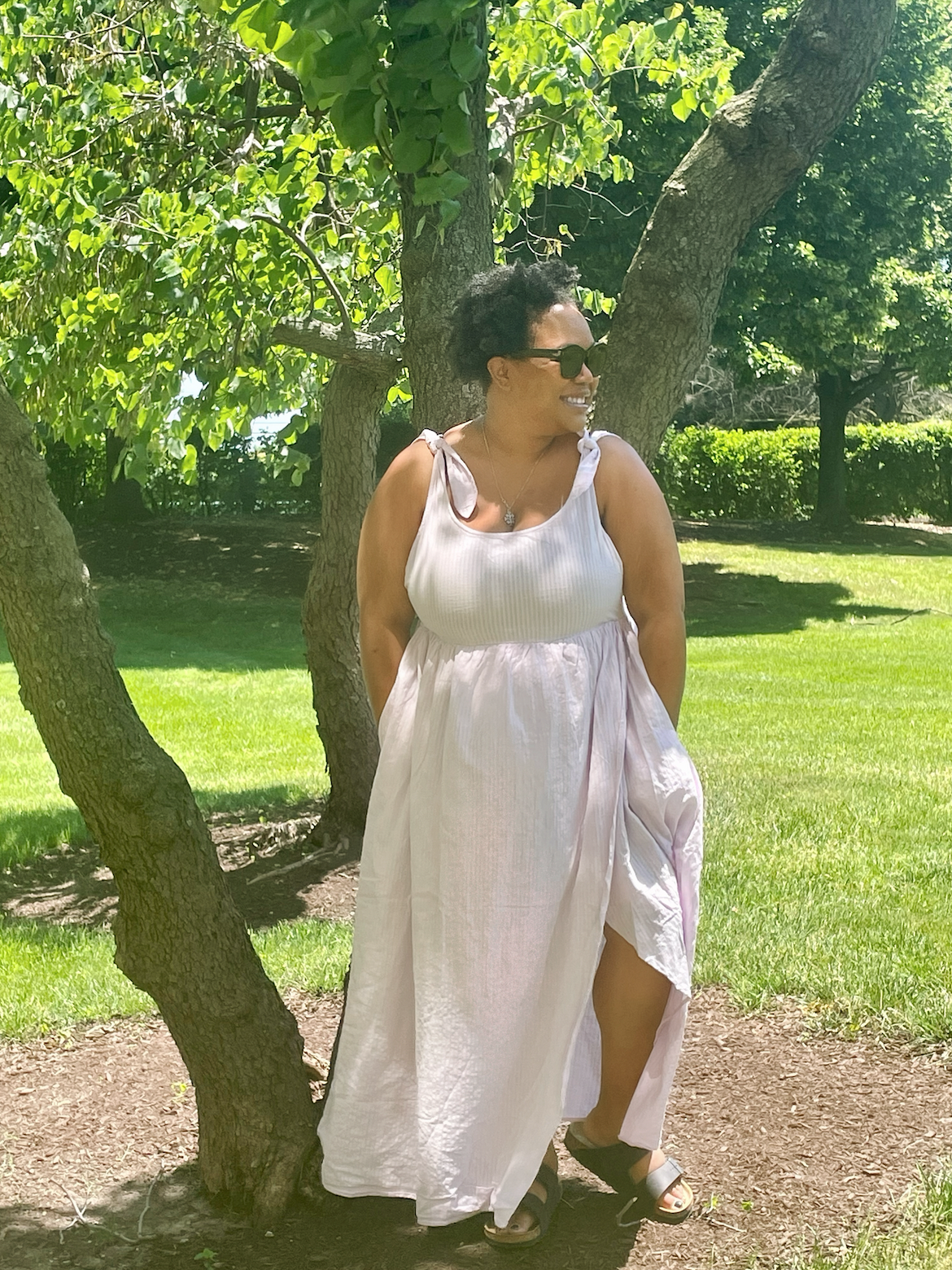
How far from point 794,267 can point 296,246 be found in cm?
1309

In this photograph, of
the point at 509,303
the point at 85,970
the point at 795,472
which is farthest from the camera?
the point at 795,472

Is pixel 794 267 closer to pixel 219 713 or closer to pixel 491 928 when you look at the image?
pixel 219 713

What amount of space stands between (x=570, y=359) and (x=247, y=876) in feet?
14.8

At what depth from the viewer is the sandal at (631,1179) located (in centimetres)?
313

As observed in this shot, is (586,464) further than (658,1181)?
No

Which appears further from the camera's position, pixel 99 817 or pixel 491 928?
pixel 99 817

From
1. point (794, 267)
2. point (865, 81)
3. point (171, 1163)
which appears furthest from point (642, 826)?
point (794, 267)

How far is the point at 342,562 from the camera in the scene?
6.95m

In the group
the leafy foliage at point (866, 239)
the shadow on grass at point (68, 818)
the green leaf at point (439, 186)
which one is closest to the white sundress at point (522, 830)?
the green leaf at point (439, 186)

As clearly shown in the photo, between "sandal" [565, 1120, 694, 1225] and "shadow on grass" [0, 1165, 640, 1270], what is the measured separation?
0.06 meters

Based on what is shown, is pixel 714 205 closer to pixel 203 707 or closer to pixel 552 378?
pixel 552 378

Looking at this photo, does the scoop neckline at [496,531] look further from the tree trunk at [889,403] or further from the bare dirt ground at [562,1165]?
the tree trunk at [889,403]

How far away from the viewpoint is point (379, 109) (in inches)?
127

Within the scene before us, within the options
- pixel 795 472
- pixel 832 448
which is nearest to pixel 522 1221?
pixel 832 448
